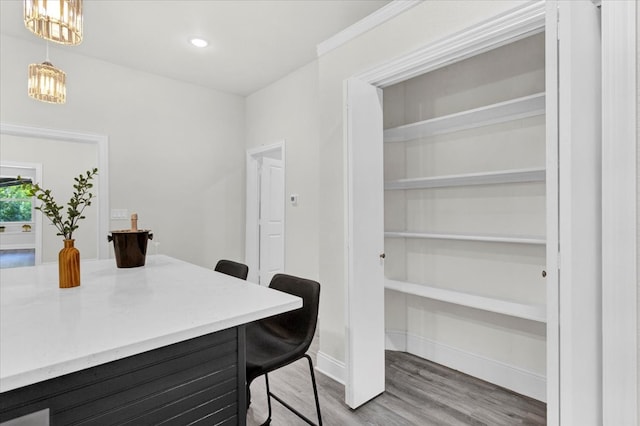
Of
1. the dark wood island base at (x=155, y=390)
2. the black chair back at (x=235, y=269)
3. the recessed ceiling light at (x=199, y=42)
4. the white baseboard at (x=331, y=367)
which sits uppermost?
the recessed ceiling light at (x=199, y=42)

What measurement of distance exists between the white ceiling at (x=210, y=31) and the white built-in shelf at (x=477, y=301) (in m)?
2.29

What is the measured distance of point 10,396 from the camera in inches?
28.8

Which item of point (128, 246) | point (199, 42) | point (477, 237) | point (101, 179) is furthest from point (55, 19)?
point (477, 237)

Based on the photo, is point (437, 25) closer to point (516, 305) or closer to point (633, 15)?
point (633, 15)

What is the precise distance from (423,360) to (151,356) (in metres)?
2.50

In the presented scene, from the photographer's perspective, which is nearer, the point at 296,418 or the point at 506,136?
the point at 296,418

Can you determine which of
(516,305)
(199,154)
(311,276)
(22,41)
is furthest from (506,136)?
(22,41)

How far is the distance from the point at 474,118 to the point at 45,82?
125 inches

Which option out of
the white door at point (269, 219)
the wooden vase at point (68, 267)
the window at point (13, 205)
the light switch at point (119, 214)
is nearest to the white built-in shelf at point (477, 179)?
the white door at point (269, 219)

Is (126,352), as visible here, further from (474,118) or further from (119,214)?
(119,214)

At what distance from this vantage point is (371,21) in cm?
225

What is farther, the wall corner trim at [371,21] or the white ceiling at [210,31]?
the white ceiling at [210,31]

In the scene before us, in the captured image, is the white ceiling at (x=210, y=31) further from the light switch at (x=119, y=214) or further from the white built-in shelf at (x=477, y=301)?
the white built-in shelf at (x=477, y=301)

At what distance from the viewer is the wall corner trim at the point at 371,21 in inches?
80.4
